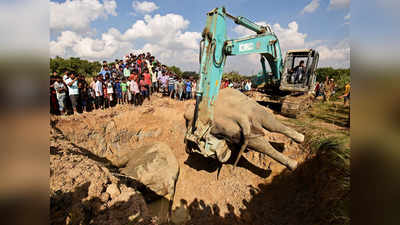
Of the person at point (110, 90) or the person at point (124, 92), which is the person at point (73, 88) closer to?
the person at point (110, 90)

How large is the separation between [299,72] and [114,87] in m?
8.37

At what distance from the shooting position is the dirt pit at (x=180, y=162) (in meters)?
4.53

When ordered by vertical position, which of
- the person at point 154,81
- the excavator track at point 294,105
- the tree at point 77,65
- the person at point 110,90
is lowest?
the excavator track at point 294,105

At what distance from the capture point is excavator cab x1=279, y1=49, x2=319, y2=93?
24.1ft

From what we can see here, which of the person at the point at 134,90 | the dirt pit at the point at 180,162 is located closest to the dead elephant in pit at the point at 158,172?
the dirt pit at the point at 180,162

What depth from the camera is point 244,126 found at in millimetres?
4449

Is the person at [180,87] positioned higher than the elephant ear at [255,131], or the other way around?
the person at [180,87]

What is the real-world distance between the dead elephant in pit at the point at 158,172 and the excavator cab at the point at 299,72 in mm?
5662

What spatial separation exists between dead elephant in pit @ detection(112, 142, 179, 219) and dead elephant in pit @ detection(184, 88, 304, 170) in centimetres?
203

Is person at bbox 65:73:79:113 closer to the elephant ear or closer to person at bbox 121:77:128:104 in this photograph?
person at bbox 121:77:128:104

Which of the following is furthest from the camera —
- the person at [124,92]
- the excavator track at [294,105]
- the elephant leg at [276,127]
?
the person at [124,92]

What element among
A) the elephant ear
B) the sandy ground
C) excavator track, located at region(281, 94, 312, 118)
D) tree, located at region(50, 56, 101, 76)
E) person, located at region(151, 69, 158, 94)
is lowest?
the sandy ground

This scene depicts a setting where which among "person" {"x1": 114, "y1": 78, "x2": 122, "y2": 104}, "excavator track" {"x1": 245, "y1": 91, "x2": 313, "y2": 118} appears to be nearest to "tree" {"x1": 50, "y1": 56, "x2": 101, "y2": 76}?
"person" {"x1": 114, "y1": 78, "x2": 122, "y2": 104}
